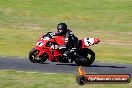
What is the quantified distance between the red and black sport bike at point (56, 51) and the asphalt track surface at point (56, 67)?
31cm

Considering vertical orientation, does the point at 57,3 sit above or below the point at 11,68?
above

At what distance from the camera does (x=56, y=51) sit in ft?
75.5

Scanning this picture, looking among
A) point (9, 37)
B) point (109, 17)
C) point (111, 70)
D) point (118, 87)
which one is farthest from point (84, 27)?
point (118, 87)

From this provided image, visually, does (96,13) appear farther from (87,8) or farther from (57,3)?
(57,3)

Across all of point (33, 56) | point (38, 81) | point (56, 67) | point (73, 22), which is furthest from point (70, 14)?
point (38, 81)

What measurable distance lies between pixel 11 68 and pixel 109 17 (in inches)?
1004

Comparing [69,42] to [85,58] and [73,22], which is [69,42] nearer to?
[85,58]

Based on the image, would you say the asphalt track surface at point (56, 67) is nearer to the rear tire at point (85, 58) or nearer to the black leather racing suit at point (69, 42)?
the rear tire at point (85, 58)

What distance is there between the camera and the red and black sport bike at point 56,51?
22.7 m

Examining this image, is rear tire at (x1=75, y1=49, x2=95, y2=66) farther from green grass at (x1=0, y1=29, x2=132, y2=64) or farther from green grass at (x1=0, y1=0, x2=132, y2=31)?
green grass at (x1=0, y1=0, x2=132, y2=31)

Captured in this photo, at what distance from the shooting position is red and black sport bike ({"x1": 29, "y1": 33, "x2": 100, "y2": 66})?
74.4 feet

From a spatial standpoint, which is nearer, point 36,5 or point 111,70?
point 111,70

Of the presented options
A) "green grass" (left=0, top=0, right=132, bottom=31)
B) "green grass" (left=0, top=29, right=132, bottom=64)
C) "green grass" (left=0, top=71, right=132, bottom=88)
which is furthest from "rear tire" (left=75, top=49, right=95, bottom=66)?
"green grass" (left=0, top=0, right=132, bottom=31)

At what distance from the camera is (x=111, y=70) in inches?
872
